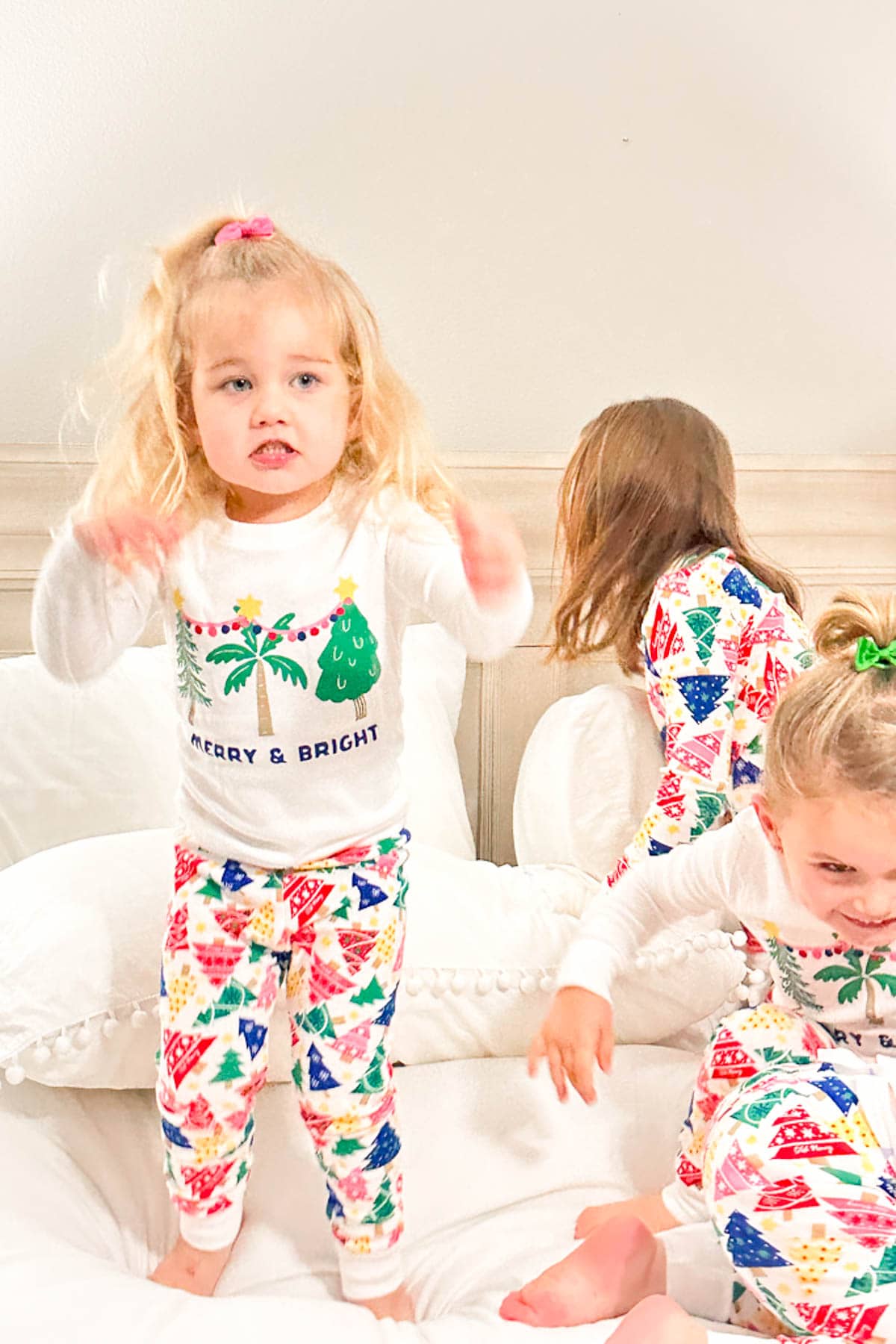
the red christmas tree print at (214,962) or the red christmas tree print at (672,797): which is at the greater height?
the red christmas tree print at (672,797)

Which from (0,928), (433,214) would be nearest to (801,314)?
(433,214)

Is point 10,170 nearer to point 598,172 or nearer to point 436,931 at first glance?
point 598,172

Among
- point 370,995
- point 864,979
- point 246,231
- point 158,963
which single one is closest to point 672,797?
point 864,979

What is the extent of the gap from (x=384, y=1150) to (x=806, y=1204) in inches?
11.9

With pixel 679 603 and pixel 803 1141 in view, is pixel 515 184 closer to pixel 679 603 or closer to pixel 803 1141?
pixel 679 603

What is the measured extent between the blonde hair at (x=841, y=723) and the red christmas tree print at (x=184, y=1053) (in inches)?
16.8

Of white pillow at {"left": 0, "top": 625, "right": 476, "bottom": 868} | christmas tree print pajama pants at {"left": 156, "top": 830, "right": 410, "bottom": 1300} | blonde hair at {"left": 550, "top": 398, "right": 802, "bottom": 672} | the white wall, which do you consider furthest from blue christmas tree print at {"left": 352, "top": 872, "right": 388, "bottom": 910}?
the white wall

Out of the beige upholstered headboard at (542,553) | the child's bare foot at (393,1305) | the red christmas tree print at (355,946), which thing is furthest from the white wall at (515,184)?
the child's bare foot at (393,1305)

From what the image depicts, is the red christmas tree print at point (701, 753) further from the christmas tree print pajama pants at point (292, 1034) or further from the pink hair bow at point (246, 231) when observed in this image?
the pink hair bow at point (246, 231)

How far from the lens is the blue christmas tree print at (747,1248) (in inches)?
28.0

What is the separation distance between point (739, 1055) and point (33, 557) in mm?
831

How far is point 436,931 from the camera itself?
100 centimetres

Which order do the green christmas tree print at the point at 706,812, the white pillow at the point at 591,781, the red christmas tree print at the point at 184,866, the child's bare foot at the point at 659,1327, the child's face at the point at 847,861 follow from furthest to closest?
the white pillow at the point at 591,781 < the green christmas tree print at the point at 706,812 < the red christmas tree print at the point at 184,866 < the child's face at the point at 847,861 < the child's bare foot at the point at 659,1327

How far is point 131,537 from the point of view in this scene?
0.86m
